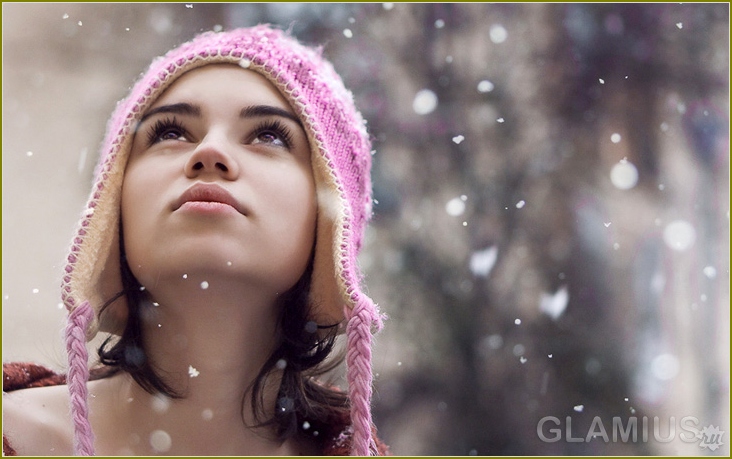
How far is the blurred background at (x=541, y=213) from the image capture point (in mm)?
2102

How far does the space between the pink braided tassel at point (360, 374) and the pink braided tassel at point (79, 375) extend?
0.36 m

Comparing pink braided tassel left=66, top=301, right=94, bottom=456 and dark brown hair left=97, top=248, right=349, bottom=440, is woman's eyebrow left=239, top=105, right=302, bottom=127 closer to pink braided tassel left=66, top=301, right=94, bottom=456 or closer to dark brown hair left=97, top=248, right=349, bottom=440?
dark brown hair left=97, top=248, right=349, bottom=440

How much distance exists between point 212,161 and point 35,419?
47 cm

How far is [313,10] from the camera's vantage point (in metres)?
2.08

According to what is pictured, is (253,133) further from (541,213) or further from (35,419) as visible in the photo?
(541,213)

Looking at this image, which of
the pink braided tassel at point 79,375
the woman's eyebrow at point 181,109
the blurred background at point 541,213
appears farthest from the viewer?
the blurred background at point 541,213

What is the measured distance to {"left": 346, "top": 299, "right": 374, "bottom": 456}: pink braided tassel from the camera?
911mm

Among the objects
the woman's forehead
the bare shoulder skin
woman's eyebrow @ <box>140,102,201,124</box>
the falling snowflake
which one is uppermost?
the woman's forehead

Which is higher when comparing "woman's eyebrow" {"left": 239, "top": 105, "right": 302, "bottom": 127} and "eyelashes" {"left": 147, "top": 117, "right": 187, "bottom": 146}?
"woman's eyebrow" {"left": 239, "top": 105, "right": 302, "bottom": 127}

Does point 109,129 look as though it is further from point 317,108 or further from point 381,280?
point 381,280

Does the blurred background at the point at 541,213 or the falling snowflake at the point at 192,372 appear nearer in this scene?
the falling snowflake at the point at 192,372

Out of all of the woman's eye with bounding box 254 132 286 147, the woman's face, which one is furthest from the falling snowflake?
the woman's eye with bounding box 254 132 286 147

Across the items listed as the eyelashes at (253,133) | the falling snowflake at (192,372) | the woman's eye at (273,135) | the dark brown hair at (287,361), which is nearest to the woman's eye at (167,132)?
the eyelashes at (253,133)

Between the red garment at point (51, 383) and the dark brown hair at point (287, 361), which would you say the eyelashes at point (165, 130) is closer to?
the dark brown hair at point (287, 361)
